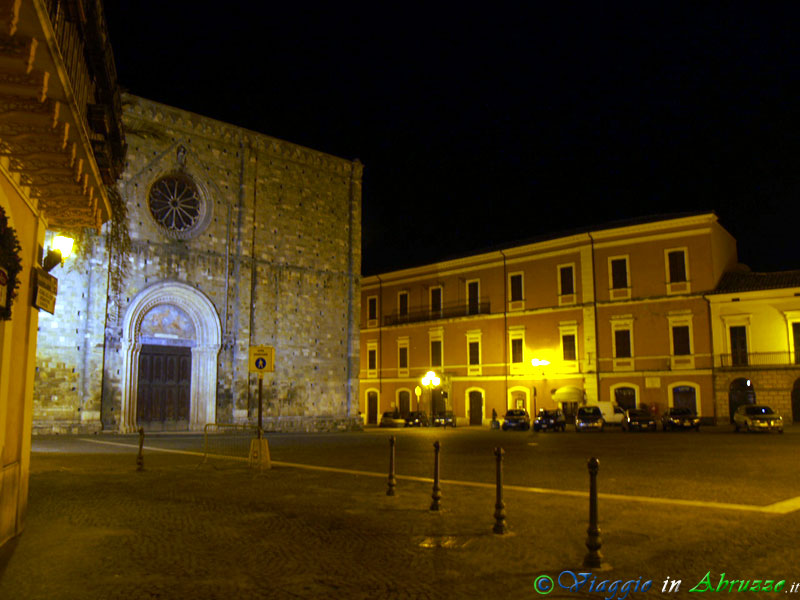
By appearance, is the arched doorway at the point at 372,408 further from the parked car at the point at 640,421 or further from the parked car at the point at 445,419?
the parked car at the point at 640,421

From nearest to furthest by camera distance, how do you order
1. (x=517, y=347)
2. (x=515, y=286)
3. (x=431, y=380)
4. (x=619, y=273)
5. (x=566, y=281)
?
1. (x=619, y=273)
2. (x=566, y=281)
3. (x=431, y=380)
4. (x=517, y=347)
5. (x=515, y=286)

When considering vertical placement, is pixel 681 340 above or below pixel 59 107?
above

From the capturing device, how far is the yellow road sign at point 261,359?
14609 mm

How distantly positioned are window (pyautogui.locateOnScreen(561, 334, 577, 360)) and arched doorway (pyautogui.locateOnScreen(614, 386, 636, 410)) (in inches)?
124

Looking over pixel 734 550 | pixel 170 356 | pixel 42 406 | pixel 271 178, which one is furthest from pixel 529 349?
pixel 734 550

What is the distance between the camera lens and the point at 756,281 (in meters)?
34.2

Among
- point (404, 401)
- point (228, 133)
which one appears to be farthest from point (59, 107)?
point (404, 401)

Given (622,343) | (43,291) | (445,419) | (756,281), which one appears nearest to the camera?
(43,291)

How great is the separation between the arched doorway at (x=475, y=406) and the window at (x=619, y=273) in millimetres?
10985

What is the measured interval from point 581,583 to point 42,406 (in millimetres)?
24288

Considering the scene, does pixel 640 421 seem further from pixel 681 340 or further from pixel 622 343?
pixel 622 343

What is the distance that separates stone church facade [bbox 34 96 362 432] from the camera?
1024 inches

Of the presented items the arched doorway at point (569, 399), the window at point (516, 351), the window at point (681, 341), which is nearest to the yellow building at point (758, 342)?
the window at point (681, 341)

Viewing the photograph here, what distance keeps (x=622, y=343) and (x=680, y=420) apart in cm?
671
